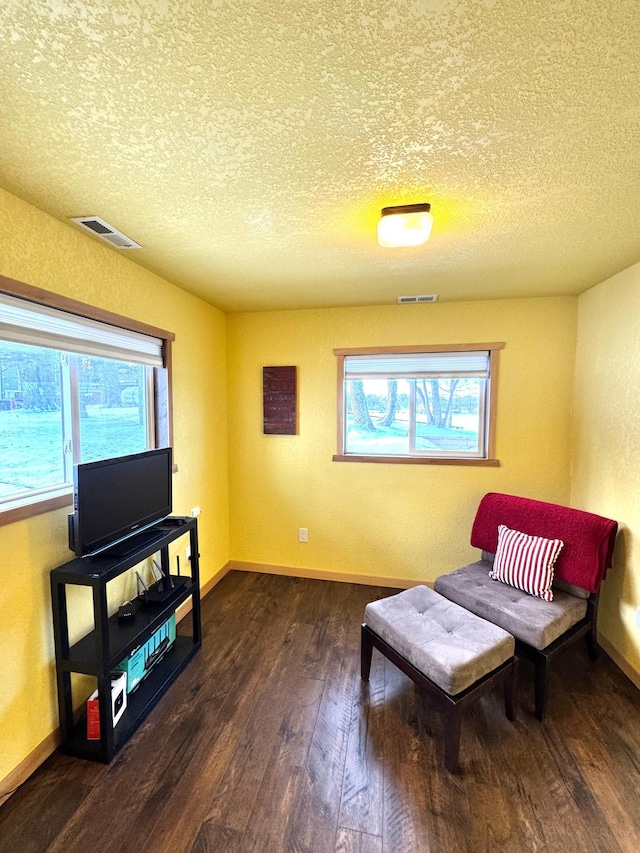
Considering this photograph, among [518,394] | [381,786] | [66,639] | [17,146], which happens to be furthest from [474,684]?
[17,146]

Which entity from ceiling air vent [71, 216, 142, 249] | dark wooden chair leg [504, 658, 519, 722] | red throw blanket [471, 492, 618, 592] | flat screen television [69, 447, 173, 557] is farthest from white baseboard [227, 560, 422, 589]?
ceiling air vent [71, 216, 142, 249]

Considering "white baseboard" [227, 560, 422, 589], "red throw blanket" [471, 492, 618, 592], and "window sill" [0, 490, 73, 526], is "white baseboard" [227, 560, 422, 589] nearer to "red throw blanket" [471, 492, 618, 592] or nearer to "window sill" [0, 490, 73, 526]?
"red throw blanket" [471, 492, 618, 592]

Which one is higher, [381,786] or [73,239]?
[73,239]

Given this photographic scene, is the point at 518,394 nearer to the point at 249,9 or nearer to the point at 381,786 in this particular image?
the point at 381,786

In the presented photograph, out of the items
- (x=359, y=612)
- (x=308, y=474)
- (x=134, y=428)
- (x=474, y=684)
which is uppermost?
(x=134, y=428)

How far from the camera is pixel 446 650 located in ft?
5.52

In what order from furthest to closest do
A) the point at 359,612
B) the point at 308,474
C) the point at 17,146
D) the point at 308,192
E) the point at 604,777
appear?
the point at 308,474
the point at 359,612
the point at 604,777
the point at 308,192
the point at 17,146

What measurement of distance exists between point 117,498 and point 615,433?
2926mm

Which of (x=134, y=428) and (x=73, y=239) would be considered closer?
(x=73, y=239)

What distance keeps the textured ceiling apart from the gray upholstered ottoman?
77.5 inches

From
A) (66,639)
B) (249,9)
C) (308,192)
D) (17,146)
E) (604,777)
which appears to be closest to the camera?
(249,9)

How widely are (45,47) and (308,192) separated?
2.72 feet

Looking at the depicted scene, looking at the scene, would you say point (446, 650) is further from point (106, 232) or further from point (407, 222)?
point (106, 232)

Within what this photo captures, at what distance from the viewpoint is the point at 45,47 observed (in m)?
0.84
